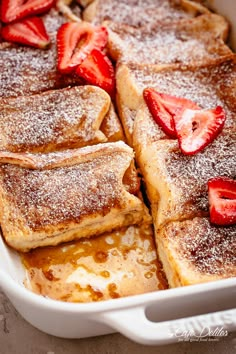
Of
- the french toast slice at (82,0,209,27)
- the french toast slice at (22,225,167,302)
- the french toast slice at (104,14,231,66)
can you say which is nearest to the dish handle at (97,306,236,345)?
the french toast slice at (22,225,167,302)

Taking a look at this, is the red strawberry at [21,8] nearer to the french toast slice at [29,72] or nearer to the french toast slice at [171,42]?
the french toast slice at [29,72]

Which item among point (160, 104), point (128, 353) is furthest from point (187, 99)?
point (128, 353)

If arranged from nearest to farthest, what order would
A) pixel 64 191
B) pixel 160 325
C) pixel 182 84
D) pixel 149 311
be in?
pixel 160 325
pixel 149 311
pixel 64 191
pixel 182 84

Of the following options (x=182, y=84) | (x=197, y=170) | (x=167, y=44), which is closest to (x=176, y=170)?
(x=197, y=170)

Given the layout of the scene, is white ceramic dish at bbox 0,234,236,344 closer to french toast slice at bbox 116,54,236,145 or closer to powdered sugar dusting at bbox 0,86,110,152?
powdered sugar dusting at bbox 0,86,110,152

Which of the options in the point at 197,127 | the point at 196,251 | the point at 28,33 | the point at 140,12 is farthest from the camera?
the point at 140,12

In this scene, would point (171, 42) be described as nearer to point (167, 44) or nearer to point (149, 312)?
point (167, 44)

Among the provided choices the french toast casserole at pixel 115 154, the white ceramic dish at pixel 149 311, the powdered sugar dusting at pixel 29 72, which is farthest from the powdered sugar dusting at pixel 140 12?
the white ceramic dish at pixel 149 311
